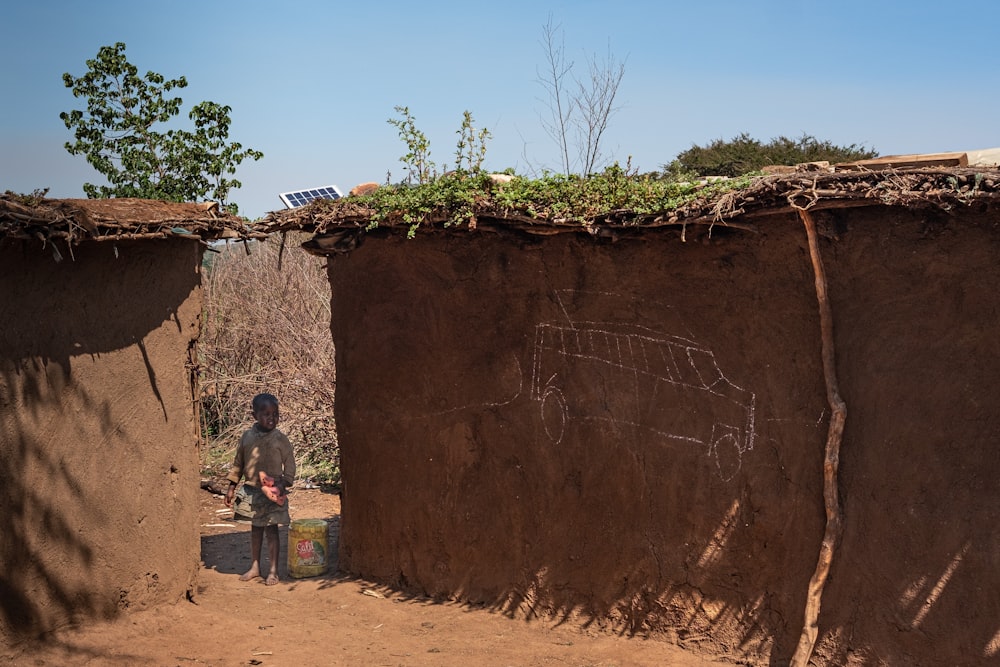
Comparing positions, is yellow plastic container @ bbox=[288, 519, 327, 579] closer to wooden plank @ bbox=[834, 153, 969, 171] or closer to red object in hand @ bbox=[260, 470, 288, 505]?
red object in hand @ bbox=[260, 470, 288, 505]

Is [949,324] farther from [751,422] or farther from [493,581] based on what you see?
[493,581]

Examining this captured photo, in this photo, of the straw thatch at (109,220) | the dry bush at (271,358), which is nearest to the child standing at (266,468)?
the straw thatch at (109,220)

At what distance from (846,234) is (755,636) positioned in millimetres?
2164

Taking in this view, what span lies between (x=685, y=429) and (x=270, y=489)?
10.6 feet

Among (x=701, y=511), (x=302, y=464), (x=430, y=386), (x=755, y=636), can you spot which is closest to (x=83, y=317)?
(x=430, y=386)

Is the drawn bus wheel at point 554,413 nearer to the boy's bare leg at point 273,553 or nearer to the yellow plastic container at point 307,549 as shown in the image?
the yellow plastic container at point 307,549

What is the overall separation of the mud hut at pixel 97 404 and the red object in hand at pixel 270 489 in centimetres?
65

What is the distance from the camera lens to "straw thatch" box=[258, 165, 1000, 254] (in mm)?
4508

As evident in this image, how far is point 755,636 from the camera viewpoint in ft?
17.4

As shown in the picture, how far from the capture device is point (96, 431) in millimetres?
5973

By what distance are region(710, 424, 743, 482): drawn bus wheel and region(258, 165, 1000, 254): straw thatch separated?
113cm

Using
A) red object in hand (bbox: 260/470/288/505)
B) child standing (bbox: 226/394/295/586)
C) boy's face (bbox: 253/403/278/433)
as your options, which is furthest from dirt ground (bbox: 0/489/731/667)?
boy's face (bbox: 253/403/278/433)

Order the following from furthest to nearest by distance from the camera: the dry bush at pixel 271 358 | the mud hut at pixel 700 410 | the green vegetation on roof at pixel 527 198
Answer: the dry bush at pixel 271 358 → the green vegetation on roof at pixel 527 198 → the mud hut at pixel 700 410

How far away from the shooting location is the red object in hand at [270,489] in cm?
723
